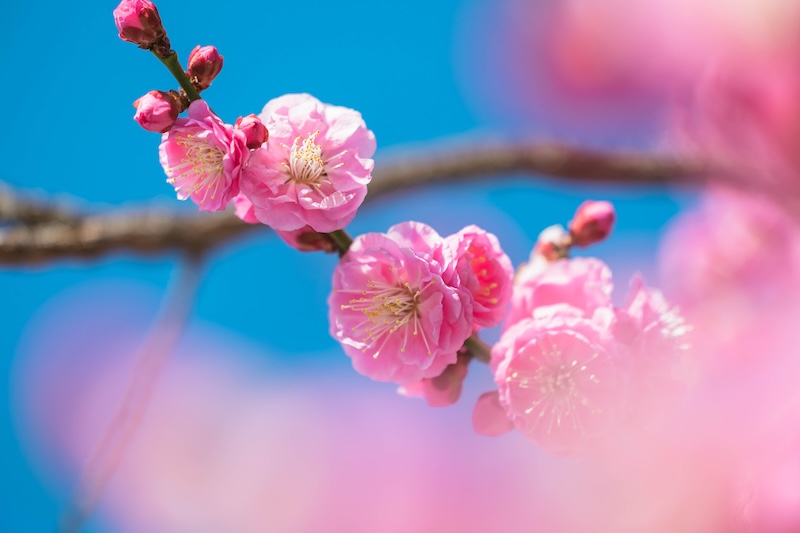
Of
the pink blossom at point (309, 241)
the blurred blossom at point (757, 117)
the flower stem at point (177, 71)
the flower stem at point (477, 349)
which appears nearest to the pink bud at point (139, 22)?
the flower stem at point (177, 71)

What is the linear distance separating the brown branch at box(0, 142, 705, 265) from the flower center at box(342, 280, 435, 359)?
0.47 meters

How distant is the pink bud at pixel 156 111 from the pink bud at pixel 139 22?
0.03m

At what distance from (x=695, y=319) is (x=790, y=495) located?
2.22 feet

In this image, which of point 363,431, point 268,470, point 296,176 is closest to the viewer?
point 296,176

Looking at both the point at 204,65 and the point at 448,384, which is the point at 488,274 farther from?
the point at 204,65

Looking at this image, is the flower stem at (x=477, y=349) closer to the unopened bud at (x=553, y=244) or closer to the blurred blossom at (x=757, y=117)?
the unopened bud at (x=553, y=244)

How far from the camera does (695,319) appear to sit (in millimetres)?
1001

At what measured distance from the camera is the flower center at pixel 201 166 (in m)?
0.33

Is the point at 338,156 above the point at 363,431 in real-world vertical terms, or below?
below

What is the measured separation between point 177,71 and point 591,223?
0.26 metres

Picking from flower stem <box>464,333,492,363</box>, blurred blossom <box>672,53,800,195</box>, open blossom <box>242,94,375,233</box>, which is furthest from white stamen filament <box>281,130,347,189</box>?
blurred blossom <box>672,53,800,195</box>

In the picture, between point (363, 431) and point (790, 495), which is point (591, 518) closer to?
point (790, 495)

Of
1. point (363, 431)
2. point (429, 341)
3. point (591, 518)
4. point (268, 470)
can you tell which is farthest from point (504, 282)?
point (268, 470)

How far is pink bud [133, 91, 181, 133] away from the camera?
0.31 m
